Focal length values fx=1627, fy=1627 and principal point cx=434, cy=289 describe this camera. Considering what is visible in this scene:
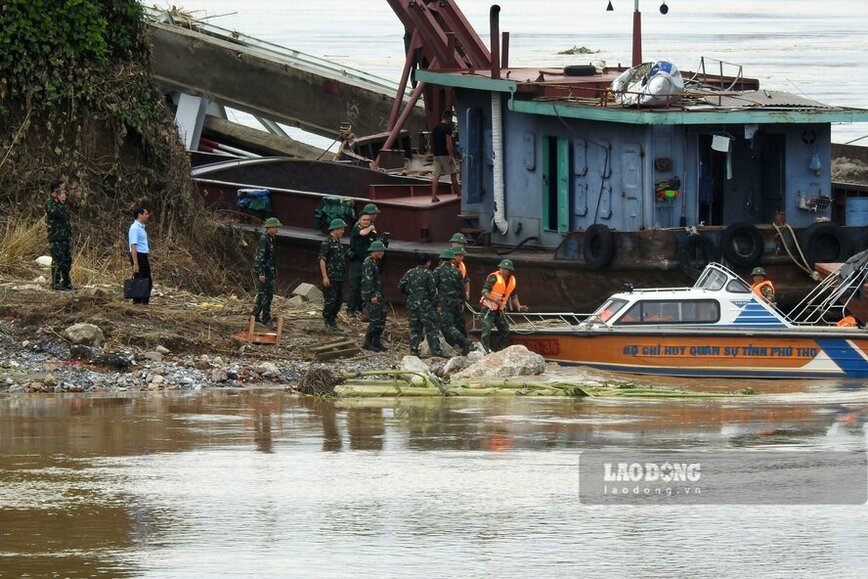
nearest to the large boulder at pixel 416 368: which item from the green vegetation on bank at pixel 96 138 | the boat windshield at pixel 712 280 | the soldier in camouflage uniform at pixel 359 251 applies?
the soldier in camouflage uniform at pixel 359 251

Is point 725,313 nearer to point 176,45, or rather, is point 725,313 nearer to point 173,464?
point 173,464

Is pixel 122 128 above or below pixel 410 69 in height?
below

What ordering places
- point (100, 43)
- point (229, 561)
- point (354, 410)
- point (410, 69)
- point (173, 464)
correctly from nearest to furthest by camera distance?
point (229, 561), point (173, 464), point (354, 410), point (100, 43), point (410, 69)

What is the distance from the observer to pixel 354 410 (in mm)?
14445

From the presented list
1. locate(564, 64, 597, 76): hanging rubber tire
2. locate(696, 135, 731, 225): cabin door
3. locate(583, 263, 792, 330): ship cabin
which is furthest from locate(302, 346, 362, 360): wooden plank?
locate(564, 64, 597, 76): hanging rubber tire

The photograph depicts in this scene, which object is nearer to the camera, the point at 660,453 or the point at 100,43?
the point at 660,453

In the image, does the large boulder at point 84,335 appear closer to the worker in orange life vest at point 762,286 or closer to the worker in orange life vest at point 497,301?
the worker in orange life vest at point 497,301

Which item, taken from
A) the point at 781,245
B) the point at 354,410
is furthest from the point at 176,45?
the point at 354,410

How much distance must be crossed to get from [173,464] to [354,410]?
295 centimetres

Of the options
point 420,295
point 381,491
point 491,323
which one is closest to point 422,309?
point 420,295

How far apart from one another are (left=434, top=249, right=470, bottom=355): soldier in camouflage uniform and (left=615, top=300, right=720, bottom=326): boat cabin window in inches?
67.2

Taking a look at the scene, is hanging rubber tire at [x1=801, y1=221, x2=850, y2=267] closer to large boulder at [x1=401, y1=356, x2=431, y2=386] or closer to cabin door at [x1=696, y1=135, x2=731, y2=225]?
cabin door at [x1=696, y1=135, x2=731, y2=225]

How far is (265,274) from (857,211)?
775 centimetres

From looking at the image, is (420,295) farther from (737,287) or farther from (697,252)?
(697,252)
